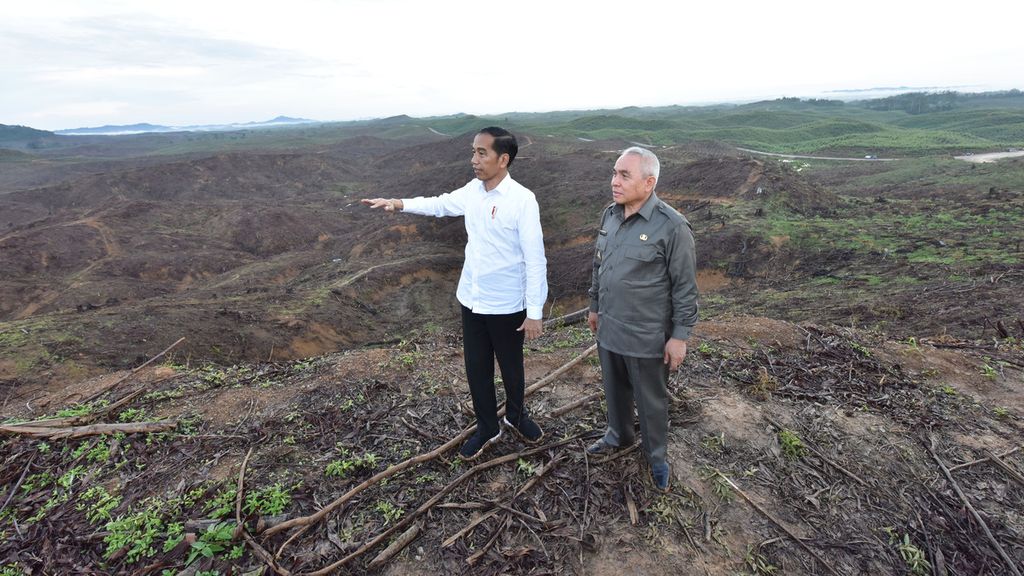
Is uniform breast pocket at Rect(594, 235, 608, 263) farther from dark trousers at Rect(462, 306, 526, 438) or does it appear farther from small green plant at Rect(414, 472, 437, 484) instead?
small green plant at Rect(414, 472, 437, 484)

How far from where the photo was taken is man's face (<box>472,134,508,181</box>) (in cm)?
249

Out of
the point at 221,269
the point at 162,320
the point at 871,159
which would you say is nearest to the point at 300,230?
the point at 221,269

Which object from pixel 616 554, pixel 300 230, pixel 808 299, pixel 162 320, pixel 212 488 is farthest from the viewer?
pixel 300 230

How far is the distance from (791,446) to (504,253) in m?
2.40

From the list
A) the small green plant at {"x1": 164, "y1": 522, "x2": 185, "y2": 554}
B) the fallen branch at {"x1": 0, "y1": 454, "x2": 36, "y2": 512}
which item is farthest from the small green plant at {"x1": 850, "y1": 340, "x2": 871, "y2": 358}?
the fallen branch at {"x1": 0, "y1": 454, "x2": 36, "y2": 512}

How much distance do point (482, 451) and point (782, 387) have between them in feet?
8.76

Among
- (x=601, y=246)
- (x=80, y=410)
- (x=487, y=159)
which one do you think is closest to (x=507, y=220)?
(x=487, y=159)

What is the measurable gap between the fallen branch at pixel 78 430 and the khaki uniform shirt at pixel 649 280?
139 inches

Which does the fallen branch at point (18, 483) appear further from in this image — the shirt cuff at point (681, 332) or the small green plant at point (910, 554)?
the small green plant at point (910, 554)

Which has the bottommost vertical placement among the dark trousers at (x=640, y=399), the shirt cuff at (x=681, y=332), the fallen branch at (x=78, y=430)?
the fallen branch at (x=78, y=430)

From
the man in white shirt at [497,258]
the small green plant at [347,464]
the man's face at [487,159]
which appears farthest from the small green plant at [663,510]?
the man's face at [487,159]

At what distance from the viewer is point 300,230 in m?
23.4

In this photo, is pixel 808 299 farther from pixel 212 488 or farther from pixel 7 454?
pixel 7 454

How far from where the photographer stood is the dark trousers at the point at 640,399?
8.57ft
